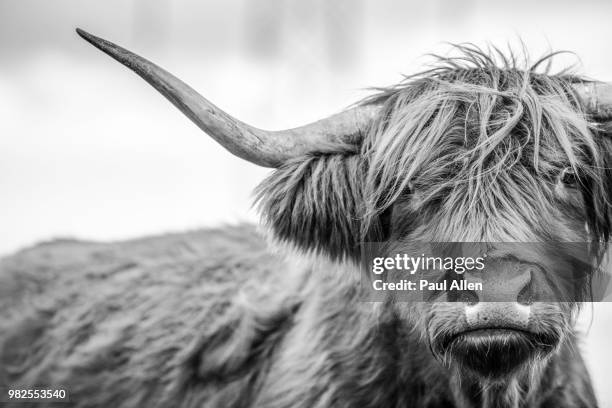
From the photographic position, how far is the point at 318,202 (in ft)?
10.2

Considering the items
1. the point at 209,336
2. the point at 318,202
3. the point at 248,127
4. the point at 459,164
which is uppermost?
the point at 248,127

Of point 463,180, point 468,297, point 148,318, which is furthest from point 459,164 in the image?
point 148,318

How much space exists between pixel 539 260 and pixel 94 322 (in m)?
2.96

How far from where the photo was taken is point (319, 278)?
12.2ft

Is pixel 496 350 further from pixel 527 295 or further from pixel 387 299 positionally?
pixel 387 299

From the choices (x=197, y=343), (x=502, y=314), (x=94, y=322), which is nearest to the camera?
(x=502, y=314)

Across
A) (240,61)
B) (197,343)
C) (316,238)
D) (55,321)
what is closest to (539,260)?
(316,238)

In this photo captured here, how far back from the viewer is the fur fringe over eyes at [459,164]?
2686 millimetres

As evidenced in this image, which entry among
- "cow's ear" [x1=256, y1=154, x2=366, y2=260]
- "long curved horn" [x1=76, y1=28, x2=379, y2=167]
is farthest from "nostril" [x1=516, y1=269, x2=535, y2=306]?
"long curved horn" [x1=76, y1=28, x2=379, y2=167]

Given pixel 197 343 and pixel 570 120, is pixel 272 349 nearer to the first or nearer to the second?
pixel 197 343

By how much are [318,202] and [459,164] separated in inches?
25.3

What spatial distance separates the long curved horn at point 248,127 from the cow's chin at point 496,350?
1034 millimetres

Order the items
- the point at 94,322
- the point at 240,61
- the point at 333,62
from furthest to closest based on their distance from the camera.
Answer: the point at 240,61 → the point at 333,62 → the point at 94,322

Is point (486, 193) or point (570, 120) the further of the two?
point (570, 120)
